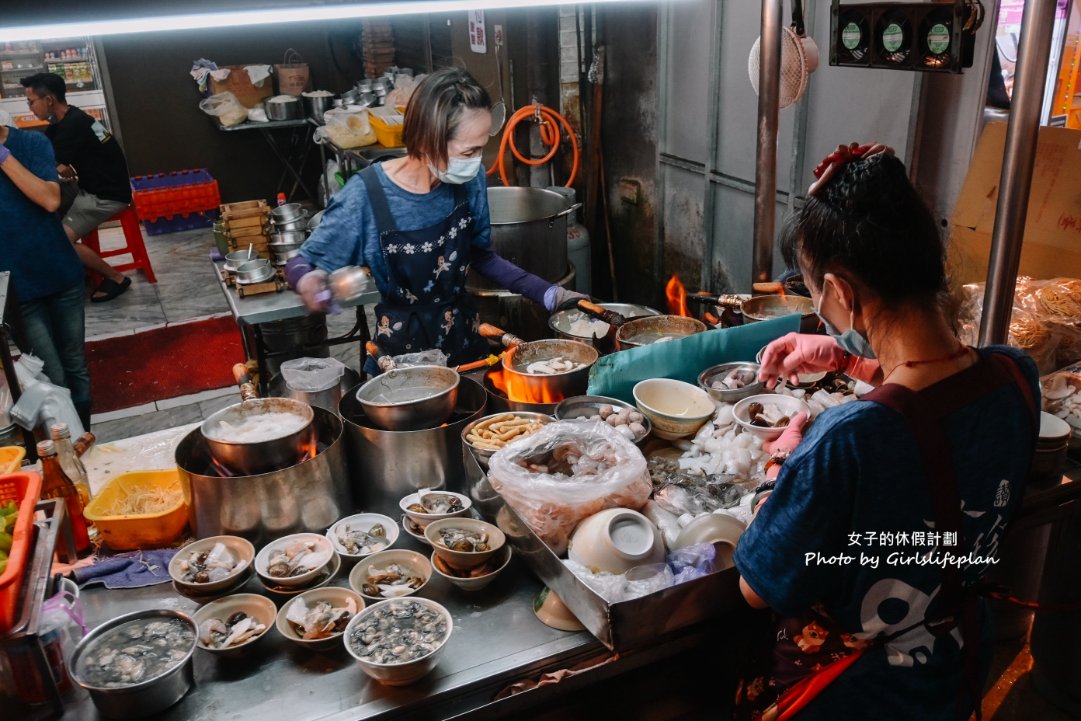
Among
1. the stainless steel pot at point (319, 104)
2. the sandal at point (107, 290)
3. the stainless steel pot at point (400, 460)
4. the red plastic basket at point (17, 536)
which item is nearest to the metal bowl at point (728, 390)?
the stainless steel pot at point (400, 460)

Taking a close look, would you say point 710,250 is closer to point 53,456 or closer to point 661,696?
point 661,696

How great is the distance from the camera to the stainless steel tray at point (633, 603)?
6.15 ft

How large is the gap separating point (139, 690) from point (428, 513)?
32.3 inches

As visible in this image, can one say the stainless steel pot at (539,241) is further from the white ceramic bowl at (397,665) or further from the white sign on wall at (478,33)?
the white ceramic bowl at (397,665)

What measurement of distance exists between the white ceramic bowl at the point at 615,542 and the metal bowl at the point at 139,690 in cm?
92

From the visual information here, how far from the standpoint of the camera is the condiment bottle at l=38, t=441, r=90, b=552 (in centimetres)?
230

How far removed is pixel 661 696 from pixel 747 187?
4003mm

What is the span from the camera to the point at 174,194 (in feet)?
33.0

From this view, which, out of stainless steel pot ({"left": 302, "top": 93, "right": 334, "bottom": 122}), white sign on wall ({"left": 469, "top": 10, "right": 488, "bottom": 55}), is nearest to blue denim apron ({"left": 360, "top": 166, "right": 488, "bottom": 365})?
white sign on wall ({"left": 469, "top": 10, "right": 488, "bottom": 55})

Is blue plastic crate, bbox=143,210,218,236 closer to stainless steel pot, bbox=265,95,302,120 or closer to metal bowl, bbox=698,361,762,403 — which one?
stainless steel pot, bbox=265,95,302,120

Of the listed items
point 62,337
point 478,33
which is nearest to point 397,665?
point 62,337

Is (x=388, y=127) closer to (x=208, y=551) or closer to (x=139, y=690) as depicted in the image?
(x=208, y=551)

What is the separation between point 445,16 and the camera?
824 centimetres

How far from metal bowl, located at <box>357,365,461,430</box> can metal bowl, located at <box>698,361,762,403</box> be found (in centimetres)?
84
